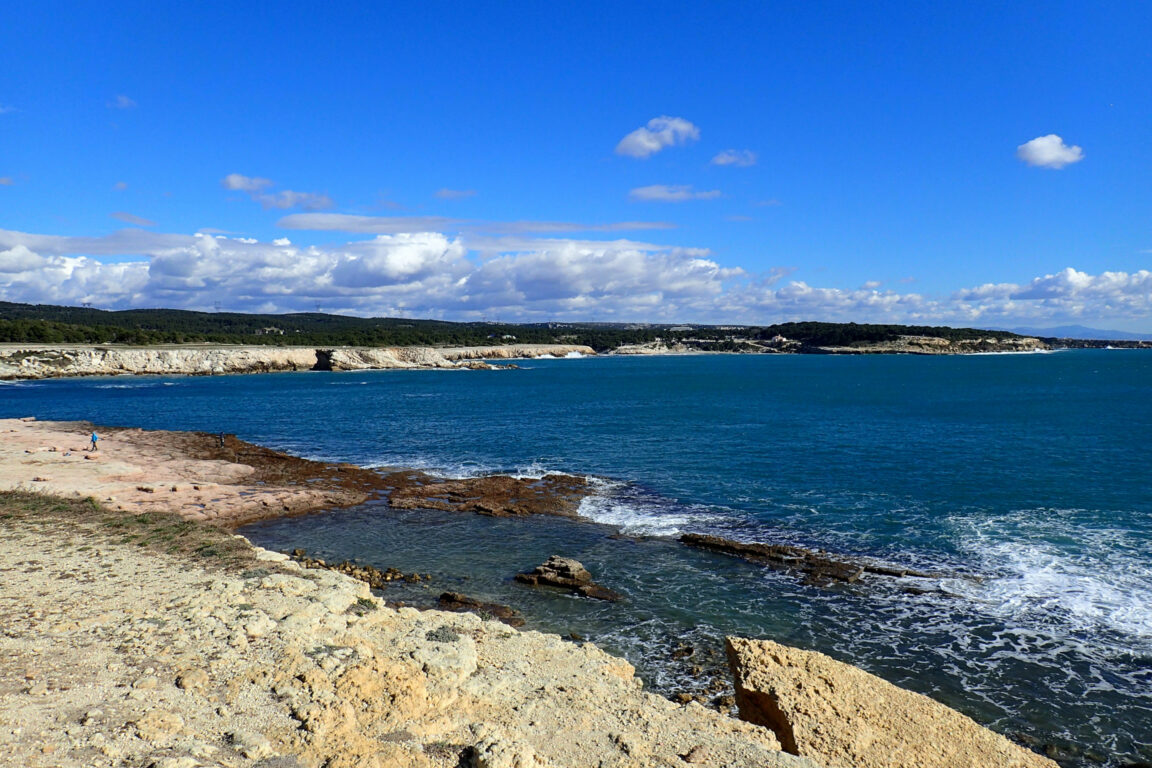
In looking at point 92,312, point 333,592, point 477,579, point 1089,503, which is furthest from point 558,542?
point 92,312

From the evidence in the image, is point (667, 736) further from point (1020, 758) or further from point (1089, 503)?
point (1089, 503)

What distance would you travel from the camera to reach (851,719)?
8.47 meters

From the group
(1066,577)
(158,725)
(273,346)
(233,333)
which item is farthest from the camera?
A: (233,333)

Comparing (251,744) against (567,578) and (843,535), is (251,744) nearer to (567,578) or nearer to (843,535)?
(567,578)

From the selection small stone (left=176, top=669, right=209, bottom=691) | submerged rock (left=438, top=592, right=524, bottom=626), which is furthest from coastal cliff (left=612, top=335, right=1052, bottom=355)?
small stone (left=176, top=669, right=209, bottom=691)

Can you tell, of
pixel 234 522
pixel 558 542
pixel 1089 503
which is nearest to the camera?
pixel 558 542

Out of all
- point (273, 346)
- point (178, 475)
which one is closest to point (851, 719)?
point (178, 475)

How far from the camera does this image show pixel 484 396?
6925cm

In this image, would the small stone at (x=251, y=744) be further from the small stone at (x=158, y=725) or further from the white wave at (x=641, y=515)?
the white wave at (x=641, y=515)

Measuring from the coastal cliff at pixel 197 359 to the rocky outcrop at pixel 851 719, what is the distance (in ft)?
359

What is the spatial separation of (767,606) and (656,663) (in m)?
4.01

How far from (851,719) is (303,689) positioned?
741cm

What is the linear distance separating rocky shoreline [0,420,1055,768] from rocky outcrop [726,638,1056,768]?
1.0 inches

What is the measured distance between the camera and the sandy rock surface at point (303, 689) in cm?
721
